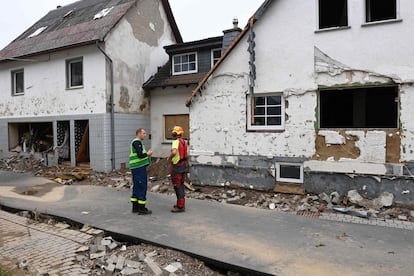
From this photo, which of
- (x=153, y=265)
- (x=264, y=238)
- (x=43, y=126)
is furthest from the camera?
(x=43, y=126)

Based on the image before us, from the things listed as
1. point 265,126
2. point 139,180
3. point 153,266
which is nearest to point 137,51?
point 265,126

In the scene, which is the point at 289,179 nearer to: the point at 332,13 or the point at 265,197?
the point at 265,197

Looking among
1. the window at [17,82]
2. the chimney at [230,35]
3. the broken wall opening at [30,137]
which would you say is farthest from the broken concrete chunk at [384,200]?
the window at [17,82]

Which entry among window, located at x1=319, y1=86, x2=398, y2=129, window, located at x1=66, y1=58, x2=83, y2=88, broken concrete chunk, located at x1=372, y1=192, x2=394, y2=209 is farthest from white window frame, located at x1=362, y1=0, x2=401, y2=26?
window, located at x1=66, y1=58, x2=83, y2=88

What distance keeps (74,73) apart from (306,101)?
34.2ft

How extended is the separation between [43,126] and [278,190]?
13.3 metres

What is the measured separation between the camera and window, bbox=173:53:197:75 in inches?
567

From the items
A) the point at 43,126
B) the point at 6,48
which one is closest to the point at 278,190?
the point at 43,126

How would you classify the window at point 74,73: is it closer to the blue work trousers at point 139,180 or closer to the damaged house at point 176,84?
the damaged house at point 176,84

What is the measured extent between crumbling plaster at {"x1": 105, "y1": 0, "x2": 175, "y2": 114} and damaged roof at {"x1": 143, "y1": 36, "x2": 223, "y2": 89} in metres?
0.52

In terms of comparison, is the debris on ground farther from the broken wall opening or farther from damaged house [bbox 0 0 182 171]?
the broken wall opening

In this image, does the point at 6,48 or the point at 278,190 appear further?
the point at 6,48

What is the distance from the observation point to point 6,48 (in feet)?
55.6

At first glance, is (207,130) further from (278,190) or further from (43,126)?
(43,126)
